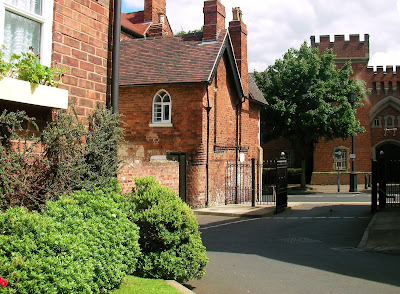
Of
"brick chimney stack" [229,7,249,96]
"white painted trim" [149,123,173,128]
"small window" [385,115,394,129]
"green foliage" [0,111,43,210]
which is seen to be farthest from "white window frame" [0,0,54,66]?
"small window" [385,115,394,129]

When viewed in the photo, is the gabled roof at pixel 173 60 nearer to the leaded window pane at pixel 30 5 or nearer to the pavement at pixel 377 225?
the pavement at pixel 377 225

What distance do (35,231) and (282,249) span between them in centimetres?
746

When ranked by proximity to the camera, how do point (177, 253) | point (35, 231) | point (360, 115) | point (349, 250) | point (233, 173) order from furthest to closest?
point (360, 115), point (233, 173), point (349, 250), point (177, 253), point (35, 231)

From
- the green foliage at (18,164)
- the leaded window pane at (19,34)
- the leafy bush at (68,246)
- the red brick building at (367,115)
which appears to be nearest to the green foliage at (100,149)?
the leafy bush at (68,246)

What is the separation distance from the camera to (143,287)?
5.21 meters

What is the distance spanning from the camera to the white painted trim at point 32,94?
4430mm

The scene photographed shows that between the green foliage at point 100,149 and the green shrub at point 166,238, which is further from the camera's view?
the green shrub at point 166,238

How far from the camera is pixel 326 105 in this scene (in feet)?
107

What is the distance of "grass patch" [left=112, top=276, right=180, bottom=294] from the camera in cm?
495

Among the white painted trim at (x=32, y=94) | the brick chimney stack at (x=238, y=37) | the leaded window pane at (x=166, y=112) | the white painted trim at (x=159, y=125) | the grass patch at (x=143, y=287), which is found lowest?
the grass patch at (x=143, y=287)

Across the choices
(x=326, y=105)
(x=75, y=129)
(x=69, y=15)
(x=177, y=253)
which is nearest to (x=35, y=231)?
(x=75, y=129)

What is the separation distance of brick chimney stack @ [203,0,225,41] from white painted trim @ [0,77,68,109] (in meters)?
17.0

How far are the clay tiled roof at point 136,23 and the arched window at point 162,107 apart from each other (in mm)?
12812

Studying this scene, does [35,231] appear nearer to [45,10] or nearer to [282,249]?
[45,10]
